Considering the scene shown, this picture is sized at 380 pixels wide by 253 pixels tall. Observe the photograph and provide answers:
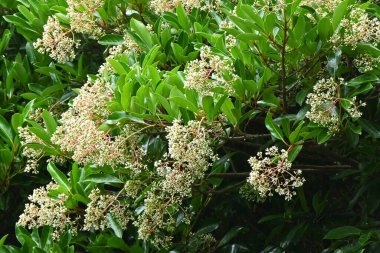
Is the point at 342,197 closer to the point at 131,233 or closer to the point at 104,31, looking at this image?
the point at 131,233

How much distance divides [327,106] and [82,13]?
1488mm

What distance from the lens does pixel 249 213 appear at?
379 centimetres

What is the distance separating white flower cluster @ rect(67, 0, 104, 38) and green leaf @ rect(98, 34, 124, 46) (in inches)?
3.7

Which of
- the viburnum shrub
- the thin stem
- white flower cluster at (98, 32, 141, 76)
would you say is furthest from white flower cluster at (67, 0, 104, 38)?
the thin stem

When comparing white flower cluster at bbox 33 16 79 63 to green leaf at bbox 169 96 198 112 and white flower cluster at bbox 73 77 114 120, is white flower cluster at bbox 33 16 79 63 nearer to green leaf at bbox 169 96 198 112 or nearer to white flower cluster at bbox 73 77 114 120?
white flower cluster at bbox 73 77 114 120

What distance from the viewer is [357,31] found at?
2514 mm

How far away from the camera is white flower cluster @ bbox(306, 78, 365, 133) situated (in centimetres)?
251

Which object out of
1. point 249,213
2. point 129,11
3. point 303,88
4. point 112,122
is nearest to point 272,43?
point 303,88

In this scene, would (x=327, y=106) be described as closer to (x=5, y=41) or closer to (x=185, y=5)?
(x=185, y=5)

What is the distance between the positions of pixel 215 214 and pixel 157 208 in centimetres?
102

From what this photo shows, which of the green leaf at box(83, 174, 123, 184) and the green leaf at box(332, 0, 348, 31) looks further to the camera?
the green leaf at box(83, 174, 123, 184)

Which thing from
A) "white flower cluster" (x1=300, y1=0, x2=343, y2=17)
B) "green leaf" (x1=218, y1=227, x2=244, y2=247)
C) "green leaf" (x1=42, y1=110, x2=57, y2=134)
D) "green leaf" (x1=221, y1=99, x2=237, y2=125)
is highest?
"white flower cluster" (x1=300, y1=0, x2=343, y2=17)

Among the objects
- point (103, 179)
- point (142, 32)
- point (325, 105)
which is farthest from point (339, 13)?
point (103, 179)

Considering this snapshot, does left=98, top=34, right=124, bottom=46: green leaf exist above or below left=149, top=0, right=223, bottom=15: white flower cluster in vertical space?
below
